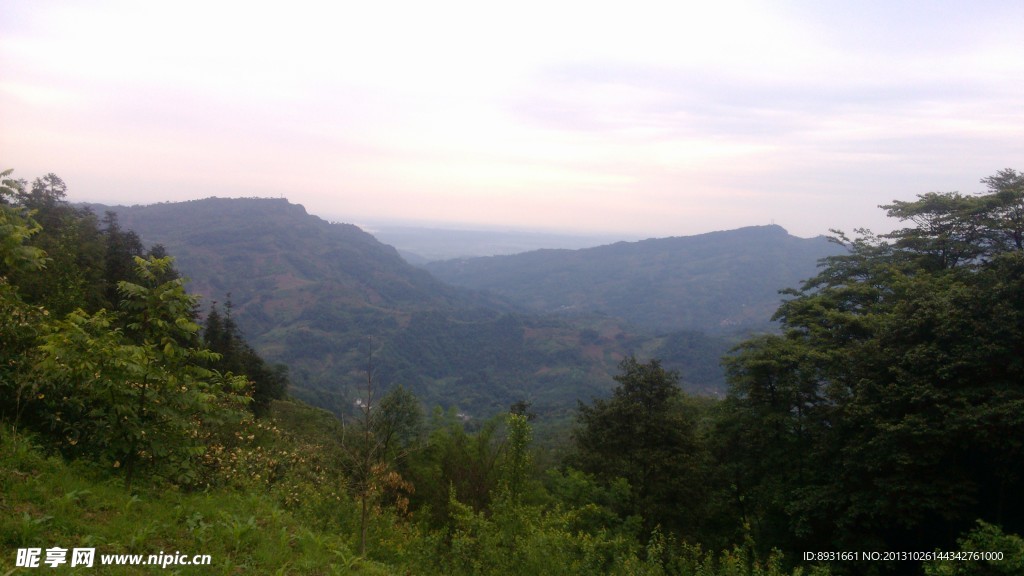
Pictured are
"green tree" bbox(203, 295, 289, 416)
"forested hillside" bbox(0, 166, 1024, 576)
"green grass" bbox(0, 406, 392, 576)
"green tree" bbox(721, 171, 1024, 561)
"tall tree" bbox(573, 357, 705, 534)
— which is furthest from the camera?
"green tree" bbox(203, 295, 289, 416)

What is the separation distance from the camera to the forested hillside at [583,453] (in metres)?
5.46

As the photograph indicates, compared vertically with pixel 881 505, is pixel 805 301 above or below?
above

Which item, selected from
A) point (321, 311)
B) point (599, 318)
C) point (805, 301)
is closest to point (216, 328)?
point (805, 301)

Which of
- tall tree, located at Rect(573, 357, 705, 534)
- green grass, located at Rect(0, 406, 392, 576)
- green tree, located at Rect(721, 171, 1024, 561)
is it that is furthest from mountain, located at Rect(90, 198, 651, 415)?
green grass, located at Rect(0, 406, 392, 576)

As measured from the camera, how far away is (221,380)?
622 cm

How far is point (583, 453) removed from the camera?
18.4 m

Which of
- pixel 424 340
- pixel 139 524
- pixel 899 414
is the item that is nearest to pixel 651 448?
pixel 899 414

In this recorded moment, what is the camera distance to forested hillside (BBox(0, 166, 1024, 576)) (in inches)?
215

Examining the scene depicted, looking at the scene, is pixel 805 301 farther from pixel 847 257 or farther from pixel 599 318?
pixel 599 318

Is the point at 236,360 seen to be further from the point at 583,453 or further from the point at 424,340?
the point at 424,340

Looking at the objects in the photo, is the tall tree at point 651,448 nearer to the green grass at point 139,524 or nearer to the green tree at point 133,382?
the green grass at point 139,524

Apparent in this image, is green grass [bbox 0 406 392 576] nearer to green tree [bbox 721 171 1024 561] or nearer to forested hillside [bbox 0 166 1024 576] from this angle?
forested hillside [bbox 0 166 1024 576]

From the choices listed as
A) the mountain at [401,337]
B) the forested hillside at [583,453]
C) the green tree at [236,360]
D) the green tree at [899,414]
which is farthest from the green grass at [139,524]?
the mountain at [401,337]

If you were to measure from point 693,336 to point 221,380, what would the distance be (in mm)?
147301
